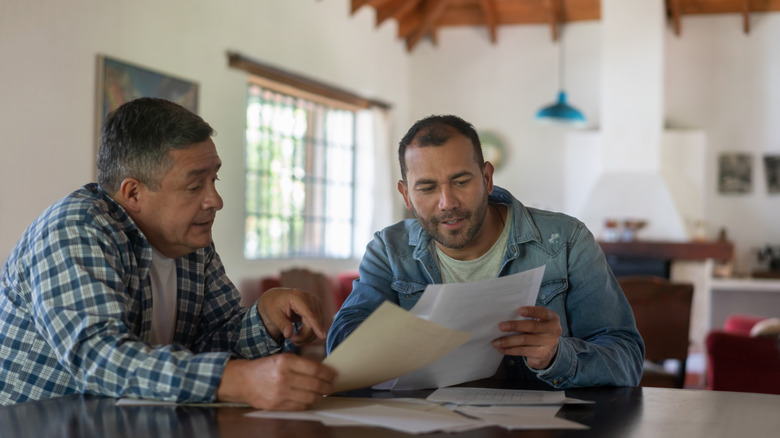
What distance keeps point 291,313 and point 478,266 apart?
534 mm

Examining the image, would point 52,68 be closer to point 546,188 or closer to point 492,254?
point 492,254

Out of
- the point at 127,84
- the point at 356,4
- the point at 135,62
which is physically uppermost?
the point at 356,4

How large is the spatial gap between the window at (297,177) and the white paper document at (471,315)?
4748mm

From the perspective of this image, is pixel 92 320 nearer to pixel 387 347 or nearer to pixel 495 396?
pixel 387 347

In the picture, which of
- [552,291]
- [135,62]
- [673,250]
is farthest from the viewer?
[673,250]

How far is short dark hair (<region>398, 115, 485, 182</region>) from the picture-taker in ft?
6.15

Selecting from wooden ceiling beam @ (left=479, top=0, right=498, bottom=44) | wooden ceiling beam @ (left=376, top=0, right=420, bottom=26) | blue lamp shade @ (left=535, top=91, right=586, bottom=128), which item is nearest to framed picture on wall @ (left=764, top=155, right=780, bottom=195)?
blue lamp shade @ (left=535, top=91, right=586, bottom=128)

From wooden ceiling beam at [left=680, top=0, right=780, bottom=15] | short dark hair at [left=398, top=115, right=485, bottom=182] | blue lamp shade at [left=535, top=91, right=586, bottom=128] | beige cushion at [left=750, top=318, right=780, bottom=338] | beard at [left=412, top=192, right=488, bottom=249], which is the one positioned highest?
wooden ceiling beam at [left=680, top=0, right=780, bottom=15]

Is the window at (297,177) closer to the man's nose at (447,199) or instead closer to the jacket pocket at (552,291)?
the man's nose at (447,199)

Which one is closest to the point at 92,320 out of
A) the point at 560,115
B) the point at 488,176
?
the point at 488,176

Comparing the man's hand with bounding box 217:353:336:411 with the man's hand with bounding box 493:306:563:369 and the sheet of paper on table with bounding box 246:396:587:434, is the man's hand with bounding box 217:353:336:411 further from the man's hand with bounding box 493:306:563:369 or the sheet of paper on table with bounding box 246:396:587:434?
the man's hand with bounding box 493:306:563:369

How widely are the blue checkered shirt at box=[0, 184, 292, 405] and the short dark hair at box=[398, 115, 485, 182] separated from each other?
560mm

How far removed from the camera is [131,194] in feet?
4.99

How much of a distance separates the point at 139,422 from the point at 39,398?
0.38m
